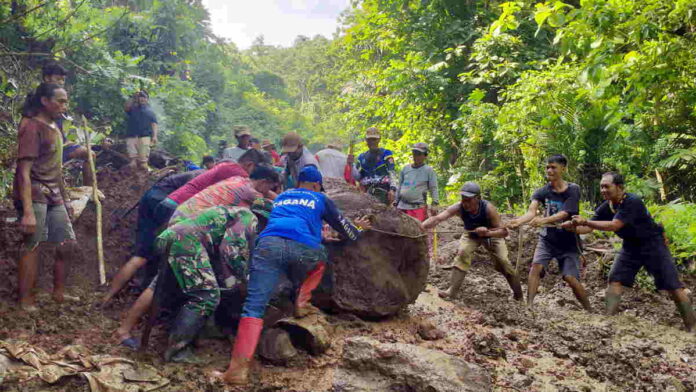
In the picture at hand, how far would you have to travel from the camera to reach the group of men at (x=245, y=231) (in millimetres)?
4230

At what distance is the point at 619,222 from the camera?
5617mm

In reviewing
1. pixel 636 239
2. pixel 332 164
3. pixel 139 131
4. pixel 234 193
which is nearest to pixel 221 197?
pixel 234 193

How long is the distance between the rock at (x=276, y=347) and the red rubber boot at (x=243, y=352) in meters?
0.32

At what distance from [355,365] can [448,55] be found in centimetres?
1107

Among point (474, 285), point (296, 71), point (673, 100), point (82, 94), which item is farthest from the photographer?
point (296, 71)

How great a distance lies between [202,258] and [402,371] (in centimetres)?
181

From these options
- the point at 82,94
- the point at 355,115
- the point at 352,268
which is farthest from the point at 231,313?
the point at 355,115

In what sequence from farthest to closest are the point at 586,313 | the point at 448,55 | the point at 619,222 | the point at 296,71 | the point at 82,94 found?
the point at 296,71
the point at 448,55
the point at 82,94
the point at 586,313
the point at 619,222

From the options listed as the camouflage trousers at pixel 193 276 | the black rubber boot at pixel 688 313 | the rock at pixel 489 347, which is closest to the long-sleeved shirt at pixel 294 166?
the camouflage trousers at pixel 193 276

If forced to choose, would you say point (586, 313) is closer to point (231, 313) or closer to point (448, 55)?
point (231, 313)

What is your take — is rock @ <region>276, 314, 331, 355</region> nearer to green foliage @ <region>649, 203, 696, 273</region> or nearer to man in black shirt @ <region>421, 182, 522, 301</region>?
man in black shirt @ <region>421, 182, 522, 301</region>

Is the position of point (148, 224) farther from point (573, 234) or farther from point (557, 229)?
point (573, 234)

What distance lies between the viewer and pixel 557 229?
20.3ft

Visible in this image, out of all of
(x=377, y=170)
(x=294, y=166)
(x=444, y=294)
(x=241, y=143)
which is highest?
(x=241, y=143)
